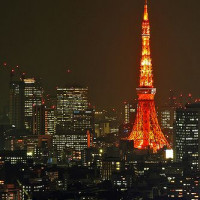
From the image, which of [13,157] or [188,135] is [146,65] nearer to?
[188,135]

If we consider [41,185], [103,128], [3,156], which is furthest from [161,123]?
[41,185]

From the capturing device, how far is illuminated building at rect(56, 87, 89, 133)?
147 ft

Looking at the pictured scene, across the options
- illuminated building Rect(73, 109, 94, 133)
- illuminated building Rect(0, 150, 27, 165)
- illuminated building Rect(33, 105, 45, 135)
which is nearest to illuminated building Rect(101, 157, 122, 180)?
illuminated building Rect(0, 150, 27, 165)

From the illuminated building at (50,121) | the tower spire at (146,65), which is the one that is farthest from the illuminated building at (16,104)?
the tower spire at (146,65)

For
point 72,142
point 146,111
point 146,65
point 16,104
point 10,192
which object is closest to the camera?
point 10,192

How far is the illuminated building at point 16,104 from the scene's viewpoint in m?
44.2

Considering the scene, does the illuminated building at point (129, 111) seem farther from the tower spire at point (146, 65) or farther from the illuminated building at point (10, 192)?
the illuminated building at point (10, 192)

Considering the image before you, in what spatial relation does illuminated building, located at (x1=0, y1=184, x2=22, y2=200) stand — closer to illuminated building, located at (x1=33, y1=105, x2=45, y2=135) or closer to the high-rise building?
the high-rise building

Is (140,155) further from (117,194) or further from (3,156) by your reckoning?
(117,194)

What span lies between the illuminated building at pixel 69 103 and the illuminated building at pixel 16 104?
0.94 m

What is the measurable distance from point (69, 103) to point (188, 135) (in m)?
7.33

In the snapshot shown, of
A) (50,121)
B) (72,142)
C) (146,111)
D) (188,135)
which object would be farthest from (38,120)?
(188,135)

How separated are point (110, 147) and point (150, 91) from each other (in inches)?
60.4

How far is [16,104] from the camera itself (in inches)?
1772
